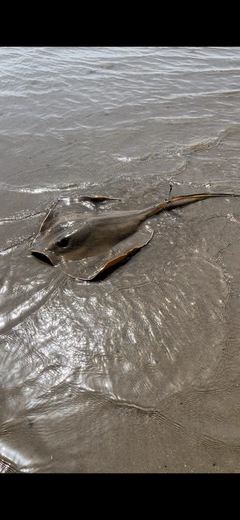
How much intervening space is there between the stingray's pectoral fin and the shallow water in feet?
0.32

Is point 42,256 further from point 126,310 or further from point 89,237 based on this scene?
point 126,310

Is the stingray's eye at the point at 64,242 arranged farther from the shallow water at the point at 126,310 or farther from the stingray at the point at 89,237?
the shallow water at the point at 126,310

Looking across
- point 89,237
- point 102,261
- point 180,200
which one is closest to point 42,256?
point 89,237

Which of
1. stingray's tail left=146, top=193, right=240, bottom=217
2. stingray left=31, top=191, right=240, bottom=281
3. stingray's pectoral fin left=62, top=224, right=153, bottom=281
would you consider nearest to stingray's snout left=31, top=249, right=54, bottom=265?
stingray left=31, top=191, right=240, bottom=281

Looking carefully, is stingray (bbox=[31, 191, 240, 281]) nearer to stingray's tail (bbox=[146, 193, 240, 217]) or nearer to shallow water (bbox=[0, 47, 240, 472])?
stingray's tail (bbox=[146, 193, 240, 217])

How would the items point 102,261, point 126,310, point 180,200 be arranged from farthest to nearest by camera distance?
point 180,200
point 102,261
point 126,310

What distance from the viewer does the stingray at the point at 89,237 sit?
14.1 feet

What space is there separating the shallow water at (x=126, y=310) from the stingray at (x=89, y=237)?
133 millimetres

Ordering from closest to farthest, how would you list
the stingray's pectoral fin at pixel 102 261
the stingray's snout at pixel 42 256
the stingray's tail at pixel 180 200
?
the stingray's pectoral fin at pixel 102 261 < the stingray's snout at pixel 42 256 < the stingray's tail at pixel 180 200

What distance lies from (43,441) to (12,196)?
3617 millimetres

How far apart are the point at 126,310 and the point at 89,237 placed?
100 cm

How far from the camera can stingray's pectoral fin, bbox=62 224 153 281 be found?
4.18m

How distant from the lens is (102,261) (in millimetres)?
4328

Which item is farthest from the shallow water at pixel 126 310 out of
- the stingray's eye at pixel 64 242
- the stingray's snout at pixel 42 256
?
the stingray's eye at pixel 64 242
